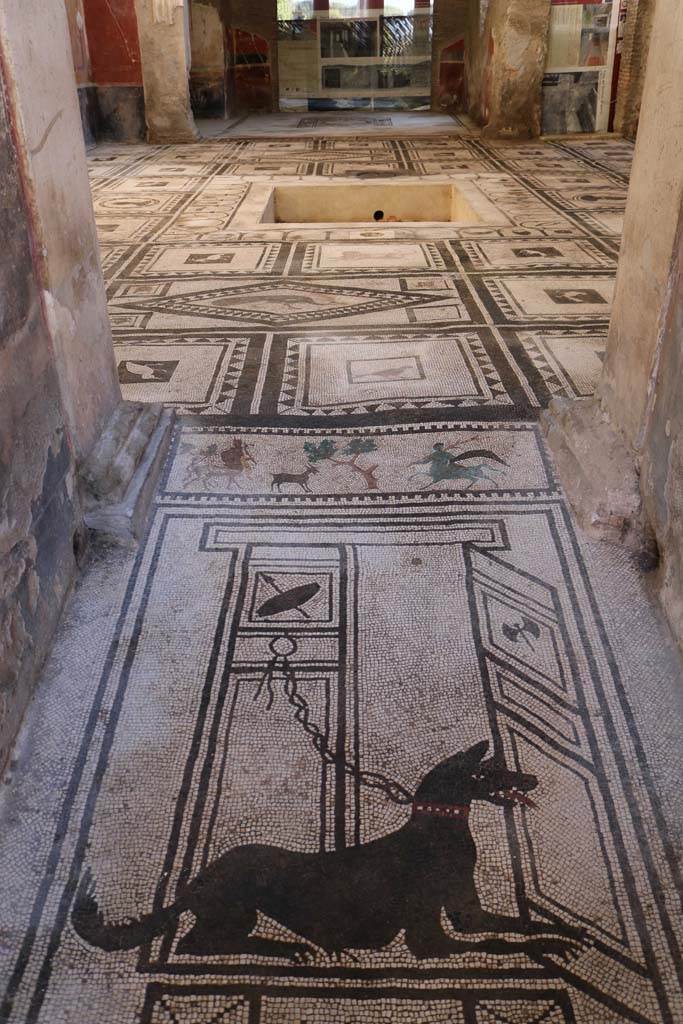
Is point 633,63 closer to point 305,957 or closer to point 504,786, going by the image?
point 504,786

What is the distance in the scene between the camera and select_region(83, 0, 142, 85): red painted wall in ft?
24.6

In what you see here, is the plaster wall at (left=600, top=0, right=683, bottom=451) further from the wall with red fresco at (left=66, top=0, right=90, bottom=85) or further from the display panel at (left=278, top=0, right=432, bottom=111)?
the display panel at (left=278, top=0, right=432, bottom=111)

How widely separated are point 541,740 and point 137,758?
0.61 m

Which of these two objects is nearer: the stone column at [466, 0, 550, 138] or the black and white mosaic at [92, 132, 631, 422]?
the black and white mosaic at [92, 132, 631, 422]

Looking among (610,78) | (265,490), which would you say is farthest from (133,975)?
(610,78)

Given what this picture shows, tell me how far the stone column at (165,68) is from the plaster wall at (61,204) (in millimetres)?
6574

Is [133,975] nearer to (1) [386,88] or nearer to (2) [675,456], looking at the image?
(2) [675,456]

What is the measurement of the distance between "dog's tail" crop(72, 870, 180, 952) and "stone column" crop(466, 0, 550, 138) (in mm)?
8070

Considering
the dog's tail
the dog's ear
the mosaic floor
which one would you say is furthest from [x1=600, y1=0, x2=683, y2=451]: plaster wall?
the dog's tail

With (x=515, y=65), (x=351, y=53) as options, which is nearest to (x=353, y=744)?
(x=515, y=65)

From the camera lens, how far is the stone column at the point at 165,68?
719 cm

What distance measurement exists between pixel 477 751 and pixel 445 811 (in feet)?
0.40

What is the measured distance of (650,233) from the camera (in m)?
1.64

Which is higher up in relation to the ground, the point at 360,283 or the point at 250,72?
the point at 250,72
